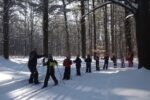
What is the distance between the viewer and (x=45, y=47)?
2780 cm

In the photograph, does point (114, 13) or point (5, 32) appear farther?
point (114, 13)

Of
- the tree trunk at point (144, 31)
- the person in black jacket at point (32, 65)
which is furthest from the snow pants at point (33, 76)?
the tree trunk at point (144, 31)

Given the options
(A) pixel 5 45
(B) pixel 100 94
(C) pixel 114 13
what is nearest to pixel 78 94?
(B) pixel 100 94

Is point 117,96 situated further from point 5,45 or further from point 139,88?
point 5,45

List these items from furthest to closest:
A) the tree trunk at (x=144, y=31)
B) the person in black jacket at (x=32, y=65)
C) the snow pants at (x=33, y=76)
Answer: the tree trunk at (x=144, y=31) < the person in black jacket at (x=32, y=65) < the snow pants at (x=33, y=76)

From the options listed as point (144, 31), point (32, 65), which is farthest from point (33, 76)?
point (144, 31)

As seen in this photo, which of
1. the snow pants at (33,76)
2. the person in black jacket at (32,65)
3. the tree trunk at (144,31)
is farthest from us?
the tree trunk at (144,31)

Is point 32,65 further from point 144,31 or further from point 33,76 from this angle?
point 144,31

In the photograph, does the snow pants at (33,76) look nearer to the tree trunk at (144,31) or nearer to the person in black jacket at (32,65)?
the person in black jacket at (32,65)

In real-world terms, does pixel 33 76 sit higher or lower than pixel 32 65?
lower

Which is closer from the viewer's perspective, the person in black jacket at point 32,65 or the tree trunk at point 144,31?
the person in black jacket at point 32,65

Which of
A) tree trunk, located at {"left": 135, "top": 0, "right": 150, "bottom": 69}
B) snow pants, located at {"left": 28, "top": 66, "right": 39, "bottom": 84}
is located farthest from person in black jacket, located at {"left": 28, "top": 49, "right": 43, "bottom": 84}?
tree trunk, located at {"left": 135, "top": 0, "right": 150, "bottom": 69}

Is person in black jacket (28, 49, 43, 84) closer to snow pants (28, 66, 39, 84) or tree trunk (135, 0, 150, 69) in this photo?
snow pants (28, 66, 39, 84)

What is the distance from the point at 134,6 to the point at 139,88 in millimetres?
7124
